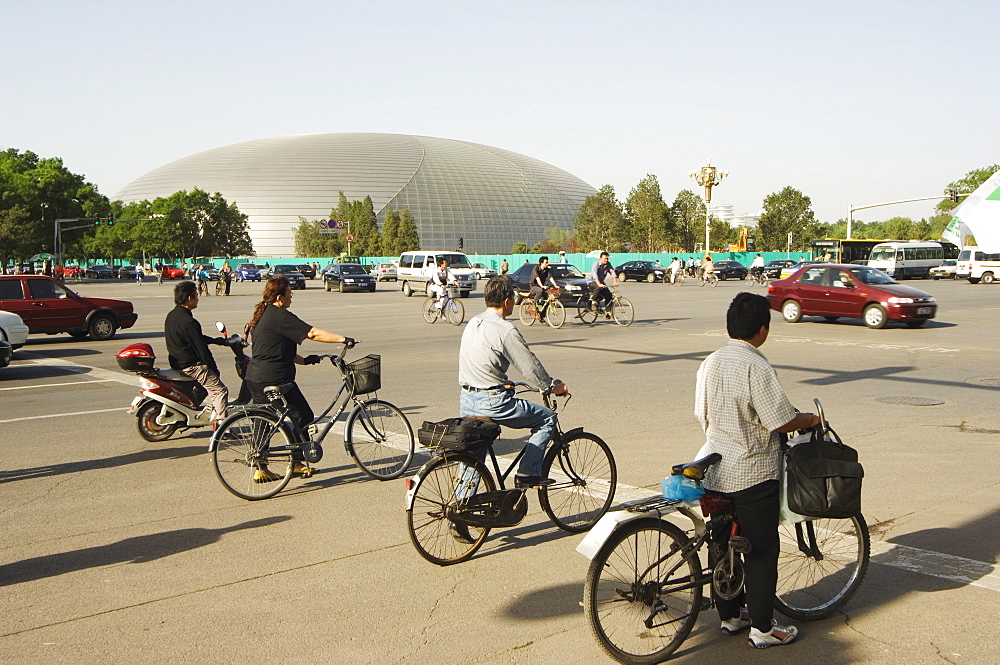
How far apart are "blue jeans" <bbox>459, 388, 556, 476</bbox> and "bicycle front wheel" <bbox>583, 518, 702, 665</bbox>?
1.73 meters

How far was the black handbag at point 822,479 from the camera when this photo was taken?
3.98 metres

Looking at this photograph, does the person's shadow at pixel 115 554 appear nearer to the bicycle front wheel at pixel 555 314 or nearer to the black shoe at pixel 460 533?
the black shoe at pixel 460 533

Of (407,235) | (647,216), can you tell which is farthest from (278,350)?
(407,235)

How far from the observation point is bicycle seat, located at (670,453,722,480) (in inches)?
158

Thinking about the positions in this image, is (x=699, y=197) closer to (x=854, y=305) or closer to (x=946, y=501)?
(x=854, y=305)

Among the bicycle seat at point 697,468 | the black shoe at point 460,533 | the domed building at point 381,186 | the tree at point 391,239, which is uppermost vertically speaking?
the domed building at point 381,186

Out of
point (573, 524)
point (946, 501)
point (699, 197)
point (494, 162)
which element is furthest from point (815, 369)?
point (494, 162)

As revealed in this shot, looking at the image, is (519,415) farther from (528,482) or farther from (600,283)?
(600,283)

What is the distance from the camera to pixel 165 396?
8.71m

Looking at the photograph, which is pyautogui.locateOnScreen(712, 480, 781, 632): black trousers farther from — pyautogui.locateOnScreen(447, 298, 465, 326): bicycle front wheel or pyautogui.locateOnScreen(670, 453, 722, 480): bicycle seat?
pyautogui.locateOnScreen(447, 298, 465, 326): bicycle front wheel

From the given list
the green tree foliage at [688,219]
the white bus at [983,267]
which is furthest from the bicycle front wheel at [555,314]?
the green tree foliage at [688,219]

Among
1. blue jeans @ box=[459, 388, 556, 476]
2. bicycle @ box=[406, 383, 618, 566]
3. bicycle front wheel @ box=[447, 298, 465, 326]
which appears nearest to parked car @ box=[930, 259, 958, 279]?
bicycle front wheel @ box=[447, 298, 465, 326]

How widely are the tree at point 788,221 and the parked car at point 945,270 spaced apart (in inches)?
1227

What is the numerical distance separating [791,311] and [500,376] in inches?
787
